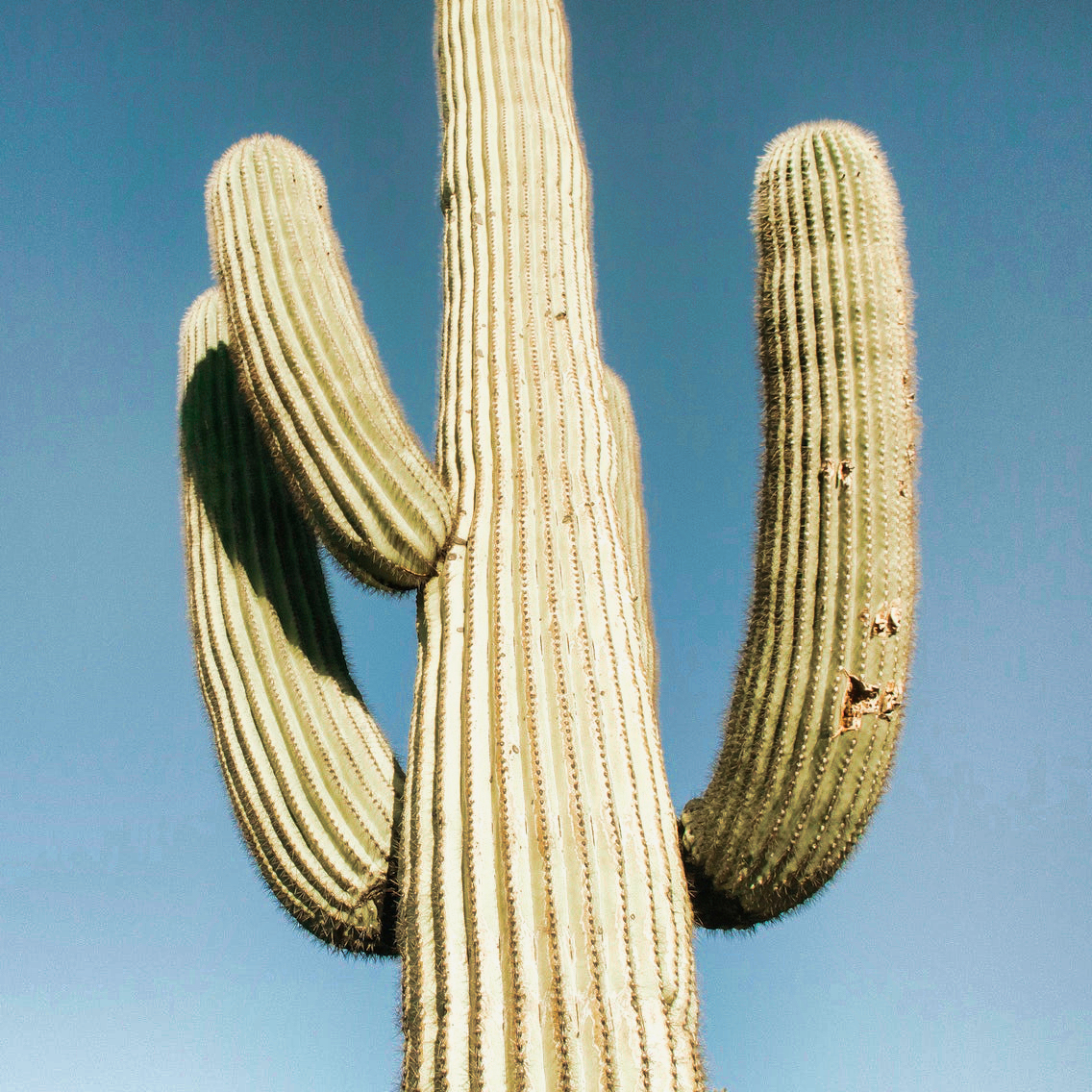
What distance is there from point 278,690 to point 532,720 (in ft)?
3.68

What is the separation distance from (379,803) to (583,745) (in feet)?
2.83

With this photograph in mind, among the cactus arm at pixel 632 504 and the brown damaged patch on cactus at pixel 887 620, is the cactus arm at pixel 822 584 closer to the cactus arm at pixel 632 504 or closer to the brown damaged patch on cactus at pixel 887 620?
the brown damaged patch on cactus at pixel 887 620

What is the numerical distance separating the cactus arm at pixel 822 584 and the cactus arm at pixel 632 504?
1.82ft

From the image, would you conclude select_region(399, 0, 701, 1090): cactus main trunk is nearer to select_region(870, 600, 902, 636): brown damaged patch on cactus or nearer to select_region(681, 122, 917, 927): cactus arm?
select_region(681, 122, 917, 927): cactus arm

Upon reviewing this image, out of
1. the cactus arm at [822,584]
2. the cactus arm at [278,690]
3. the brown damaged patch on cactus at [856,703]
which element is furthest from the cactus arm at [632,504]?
the cactus arm at [278,690]

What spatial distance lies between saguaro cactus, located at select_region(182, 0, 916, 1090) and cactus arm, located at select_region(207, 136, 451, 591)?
0.5 inches

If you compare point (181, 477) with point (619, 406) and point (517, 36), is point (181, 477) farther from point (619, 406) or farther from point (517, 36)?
point (517, 36)

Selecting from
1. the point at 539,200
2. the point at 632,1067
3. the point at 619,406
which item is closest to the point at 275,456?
the point at 539,200

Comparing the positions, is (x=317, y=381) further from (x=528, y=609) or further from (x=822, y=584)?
(x=822, y=584)

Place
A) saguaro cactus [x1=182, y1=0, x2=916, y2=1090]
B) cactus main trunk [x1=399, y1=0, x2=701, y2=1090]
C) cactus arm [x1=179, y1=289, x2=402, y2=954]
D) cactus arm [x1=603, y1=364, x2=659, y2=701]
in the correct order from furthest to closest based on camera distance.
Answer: cactus arm [x1=603, y1=364, x2=659, y2=701] < cactus arm [x1=179, y1=289, x2=402, y2=954] < saguaro cactus [x1=182, y1=0, x2=916, y2=1090] < cactus main trunk [x1=399, y1=0, x2=701, y2=1090]

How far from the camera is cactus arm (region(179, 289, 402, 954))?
3139 mm

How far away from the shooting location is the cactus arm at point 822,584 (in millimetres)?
2734

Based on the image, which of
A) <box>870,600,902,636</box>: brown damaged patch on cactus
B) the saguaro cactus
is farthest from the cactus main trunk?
<box>870,600,902,636</box>: brown damaged patch on cactus

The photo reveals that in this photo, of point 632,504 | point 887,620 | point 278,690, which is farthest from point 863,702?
point 278,690
